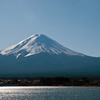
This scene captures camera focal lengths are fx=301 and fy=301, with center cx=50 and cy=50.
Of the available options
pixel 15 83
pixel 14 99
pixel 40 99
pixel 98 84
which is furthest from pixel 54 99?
pixel 15 83

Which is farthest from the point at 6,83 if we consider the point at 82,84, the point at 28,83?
the point at 82,84

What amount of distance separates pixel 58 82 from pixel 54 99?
87.9 m

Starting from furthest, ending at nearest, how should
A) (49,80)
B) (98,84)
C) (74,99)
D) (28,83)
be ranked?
(28,83), (49,80), (98,84), (74,99)

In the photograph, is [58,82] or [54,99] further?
[58,82]

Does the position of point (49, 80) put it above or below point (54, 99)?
above

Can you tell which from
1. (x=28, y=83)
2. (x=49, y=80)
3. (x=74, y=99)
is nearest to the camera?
(x=74, y=99)

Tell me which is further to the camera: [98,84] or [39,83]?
[39,83]

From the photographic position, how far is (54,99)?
202 ft

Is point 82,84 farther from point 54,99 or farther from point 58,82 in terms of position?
point 54,99

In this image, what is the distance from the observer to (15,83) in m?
177

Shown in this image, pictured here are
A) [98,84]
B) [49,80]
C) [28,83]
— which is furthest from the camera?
[28,83]

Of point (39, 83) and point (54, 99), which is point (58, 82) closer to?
point (39, 83)

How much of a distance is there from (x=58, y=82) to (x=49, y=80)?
17.3ft

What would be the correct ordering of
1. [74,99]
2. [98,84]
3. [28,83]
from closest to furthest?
[74,99]
[98,84]
[28,83]
